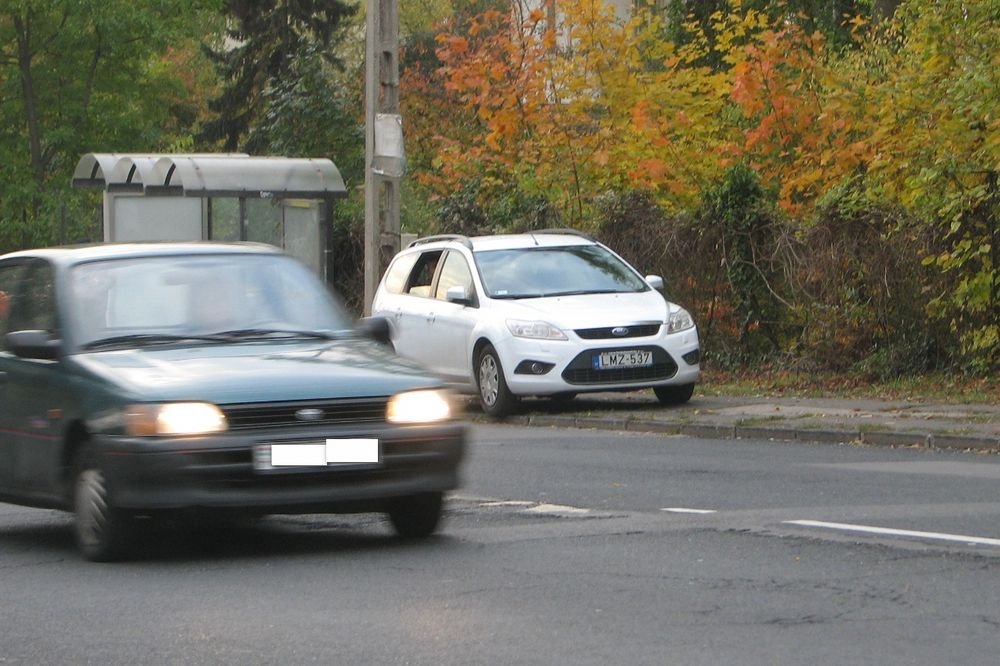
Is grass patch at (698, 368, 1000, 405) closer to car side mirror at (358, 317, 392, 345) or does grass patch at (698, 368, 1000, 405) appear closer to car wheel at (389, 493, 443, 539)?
car side mirror at (358, 317, 392, 345)

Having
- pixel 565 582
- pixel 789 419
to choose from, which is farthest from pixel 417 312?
pixel 565 582

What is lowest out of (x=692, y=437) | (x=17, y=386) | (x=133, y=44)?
(x=692, y=437)

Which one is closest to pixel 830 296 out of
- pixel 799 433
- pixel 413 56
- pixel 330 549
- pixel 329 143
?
pixel 799 433

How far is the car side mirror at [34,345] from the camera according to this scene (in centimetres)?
1009

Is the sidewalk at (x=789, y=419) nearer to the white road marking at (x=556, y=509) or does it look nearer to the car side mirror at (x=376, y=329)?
the white road marking at (x=556, y=509)

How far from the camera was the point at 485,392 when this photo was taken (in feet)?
65.2

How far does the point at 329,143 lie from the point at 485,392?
2228cm

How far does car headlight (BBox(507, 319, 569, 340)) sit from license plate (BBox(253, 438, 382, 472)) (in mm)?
9569

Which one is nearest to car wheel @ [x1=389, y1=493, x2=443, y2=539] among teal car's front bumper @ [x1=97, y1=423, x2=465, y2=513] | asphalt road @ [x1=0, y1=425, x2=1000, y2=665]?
asphalt road @ [x1=0, y1=425, x2=1000, y2=665]

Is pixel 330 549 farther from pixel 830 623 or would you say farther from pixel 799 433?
pixel 799 433

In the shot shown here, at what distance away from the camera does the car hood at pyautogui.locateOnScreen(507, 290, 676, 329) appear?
19078 millimetres

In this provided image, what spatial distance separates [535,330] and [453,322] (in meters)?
1.43

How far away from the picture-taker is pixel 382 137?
2391cm

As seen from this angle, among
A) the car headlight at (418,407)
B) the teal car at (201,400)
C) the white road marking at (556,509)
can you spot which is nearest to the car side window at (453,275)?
the white road marking at (556,509)
